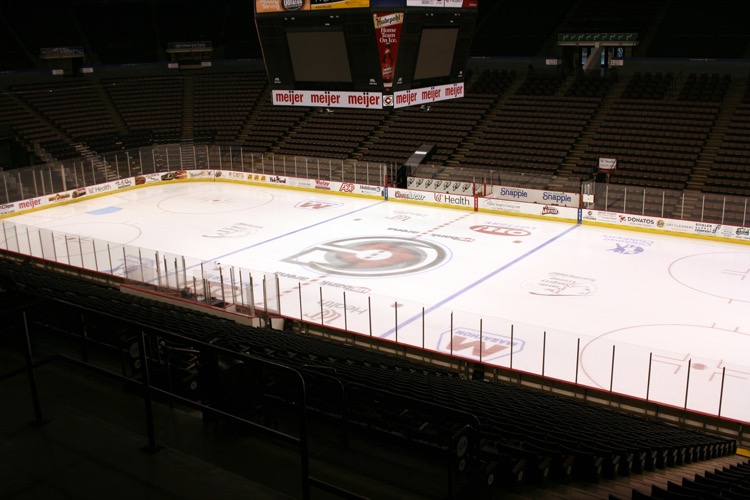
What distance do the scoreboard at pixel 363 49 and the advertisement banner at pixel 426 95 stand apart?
0.02 metres

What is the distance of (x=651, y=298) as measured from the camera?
19.7 metres

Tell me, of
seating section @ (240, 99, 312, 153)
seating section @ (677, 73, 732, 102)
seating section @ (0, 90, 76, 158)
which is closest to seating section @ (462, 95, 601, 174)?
seating section @ (677, 73, 732, 102)

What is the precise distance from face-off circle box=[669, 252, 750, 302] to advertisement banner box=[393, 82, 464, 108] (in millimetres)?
8671

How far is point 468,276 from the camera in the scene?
856 inches

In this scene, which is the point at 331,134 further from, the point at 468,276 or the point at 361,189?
the point at 468,276

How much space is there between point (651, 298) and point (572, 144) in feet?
47.1

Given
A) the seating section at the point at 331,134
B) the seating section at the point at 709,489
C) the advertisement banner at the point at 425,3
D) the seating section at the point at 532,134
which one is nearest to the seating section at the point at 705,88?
the seating section at the point at 532,134

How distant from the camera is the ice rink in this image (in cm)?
1404

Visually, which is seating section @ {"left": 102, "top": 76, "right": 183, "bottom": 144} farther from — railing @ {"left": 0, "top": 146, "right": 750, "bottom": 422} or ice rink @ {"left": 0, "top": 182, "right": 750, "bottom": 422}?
railing @ {"left": 0, "top": 146, "right": 750, "bottom": 422}

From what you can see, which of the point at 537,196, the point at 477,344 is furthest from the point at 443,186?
the point at 477,344

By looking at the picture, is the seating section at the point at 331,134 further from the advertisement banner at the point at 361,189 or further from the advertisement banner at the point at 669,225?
the advertisement banner at the point at 669,225

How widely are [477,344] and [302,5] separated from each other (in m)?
8.66

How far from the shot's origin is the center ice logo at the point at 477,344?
1504 cm

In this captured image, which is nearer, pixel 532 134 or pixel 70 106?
pixel 532 134
